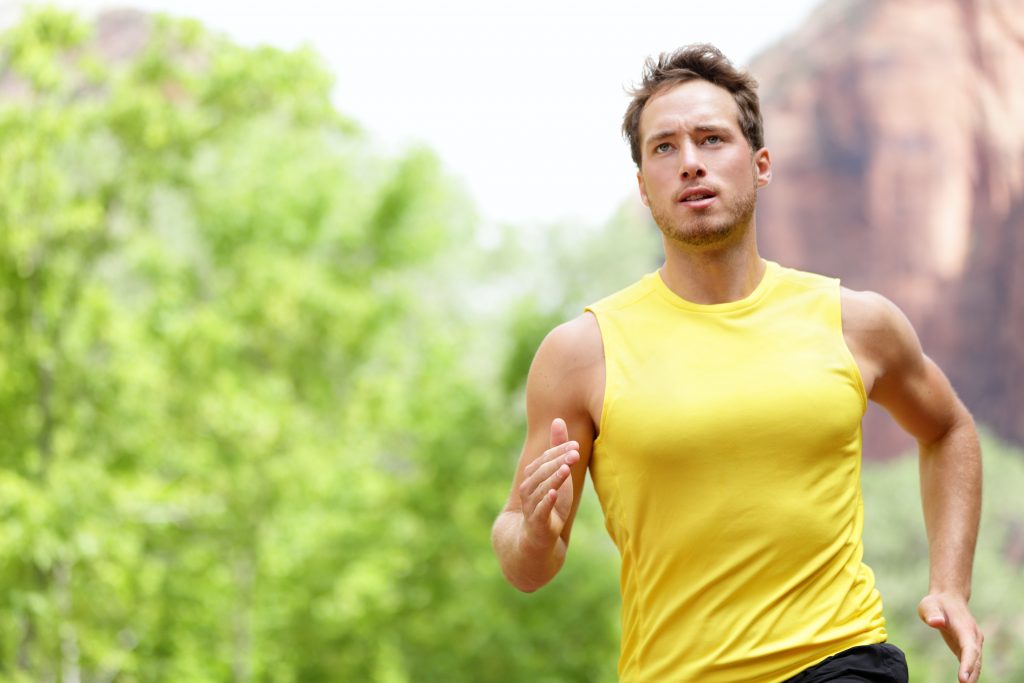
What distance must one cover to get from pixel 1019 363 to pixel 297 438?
87.5 feet

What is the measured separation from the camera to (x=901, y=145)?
42125 millimetres

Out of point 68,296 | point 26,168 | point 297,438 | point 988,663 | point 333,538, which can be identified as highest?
point 26,168

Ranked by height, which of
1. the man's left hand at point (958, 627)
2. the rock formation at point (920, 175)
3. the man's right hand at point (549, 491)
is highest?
the rock formation at point (920, 175)

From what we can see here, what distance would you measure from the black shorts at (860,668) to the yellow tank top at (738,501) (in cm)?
2

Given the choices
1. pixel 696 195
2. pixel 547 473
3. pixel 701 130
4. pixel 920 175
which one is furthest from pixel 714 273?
pixel 920 175

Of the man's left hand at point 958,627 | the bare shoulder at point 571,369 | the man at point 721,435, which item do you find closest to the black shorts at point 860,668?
the man at point 721,435

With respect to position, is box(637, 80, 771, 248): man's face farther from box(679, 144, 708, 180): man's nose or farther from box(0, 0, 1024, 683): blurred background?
box(0, 0, 1024, 683): blurred background

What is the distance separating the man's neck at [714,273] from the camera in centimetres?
285

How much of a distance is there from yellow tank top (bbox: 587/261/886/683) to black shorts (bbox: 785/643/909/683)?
2 cm

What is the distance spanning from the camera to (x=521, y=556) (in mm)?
2709

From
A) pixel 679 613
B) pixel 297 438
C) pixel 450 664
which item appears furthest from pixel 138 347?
pixel 679 613

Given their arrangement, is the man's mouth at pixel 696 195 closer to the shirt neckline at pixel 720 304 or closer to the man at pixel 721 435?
the man at pixel 721 435

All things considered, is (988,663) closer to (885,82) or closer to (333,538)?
(333,538)

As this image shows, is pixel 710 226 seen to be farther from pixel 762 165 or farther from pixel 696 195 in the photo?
pixel 762 165
